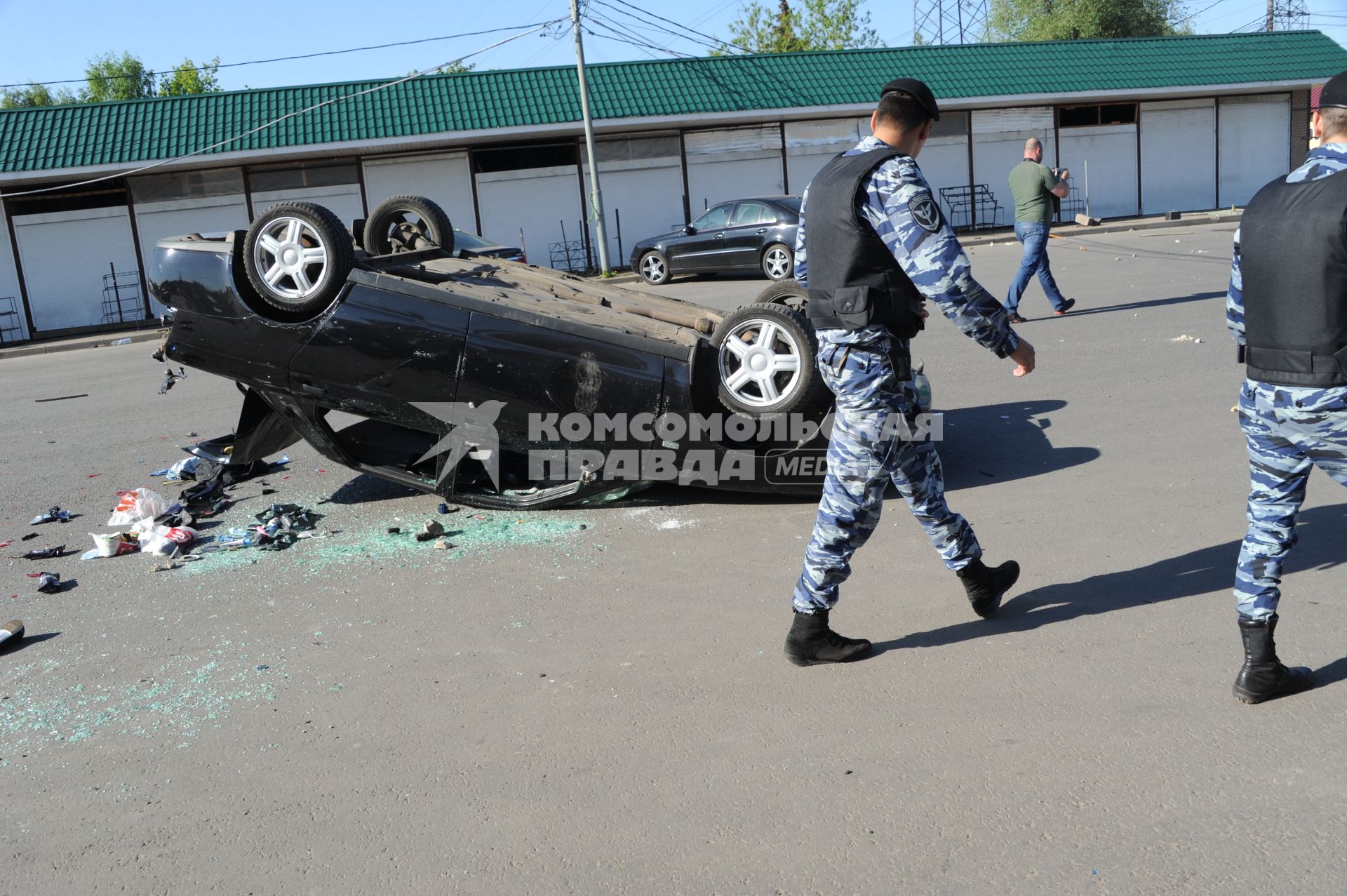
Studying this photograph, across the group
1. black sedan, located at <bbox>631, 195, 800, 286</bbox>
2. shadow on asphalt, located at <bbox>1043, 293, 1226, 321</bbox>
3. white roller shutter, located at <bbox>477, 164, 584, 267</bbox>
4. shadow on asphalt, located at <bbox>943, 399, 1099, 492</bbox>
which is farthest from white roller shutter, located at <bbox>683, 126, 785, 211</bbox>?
shadow on asphalt, located at <bbox>943, 399, 1099, 492</bbox>

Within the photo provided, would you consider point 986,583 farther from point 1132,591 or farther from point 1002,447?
point 1002,447

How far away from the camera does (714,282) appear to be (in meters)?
19.3

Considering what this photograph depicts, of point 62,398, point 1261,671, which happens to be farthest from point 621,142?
point 1261,671

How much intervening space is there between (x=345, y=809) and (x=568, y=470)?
9.05 feet

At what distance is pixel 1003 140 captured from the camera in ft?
85.0

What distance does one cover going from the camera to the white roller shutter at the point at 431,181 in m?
23.2

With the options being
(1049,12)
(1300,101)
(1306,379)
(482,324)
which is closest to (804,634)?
(1306,379)

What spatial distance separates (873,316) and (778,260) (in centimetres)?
1481

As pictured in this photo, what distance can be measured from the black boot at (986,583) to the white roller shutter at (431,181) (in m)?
20.6

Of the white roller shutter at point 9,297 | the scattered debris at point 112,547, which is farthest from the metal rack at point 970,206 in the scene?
the scattered debris at point 112,547

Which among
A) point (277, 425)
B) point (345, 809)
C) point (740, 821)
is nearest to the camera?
point (740, 821)

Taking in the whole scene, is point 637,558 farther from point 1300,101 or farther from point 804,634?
point 1300,101

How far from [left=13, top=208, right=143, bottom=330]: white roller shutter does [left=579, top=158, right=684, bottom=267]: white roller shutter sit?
9.97 metres

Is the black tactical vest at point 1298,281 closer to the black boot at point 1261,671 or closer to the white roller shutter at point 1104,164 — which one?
the black boot at point 1261,671
